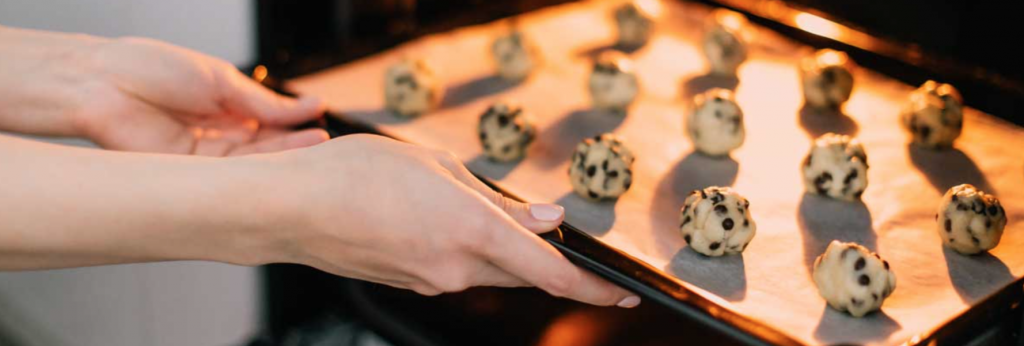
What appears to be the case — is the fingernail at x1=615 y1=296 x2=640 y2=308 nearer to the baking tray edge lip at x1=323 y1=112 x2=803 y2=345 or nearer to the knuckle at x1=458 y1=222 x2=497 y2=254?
the baking tray edge lip at x1=323 y1=112 x2=803 y2=345

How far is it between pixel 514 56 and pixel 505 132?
24cm

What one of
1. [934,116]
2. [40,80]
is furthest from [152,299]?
[934,116]

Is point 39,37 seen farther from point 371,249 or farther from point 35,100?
point 371,249

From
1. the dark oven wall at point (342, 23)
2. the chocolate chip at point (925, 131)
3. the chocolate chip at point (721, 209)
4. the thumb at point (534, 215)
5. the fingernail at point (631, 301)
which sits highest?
the thumb at point (534, 215)

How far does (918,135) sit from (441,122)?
0.57 m

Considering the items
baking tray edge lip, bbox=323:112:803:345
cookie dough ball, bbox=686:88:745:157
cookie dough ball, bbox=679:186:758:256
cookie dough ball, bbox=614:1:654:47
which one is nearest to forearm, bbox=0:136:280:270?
baking tray edge lip, bbox=323:112:803:345

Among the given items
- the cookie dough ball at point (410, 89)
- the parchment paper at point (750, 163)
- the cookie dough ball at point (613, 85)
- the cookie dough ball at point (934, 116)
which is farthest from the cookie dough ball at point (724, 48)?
the cookie dough ball at point (410, 89)

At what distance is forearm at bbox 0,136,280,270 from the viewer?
789 millimetres

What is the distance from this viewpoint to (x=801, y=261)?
95 centimetres

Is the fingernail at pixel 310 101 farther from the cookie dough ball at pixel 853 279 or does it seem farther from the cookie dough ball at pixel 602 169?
the cookie dough ball at pixel 853 279

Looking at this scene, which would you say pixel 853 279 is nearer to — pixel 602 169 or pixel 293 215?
pixel 602 169

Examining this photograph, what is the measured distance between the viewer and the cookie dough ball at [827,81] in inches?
47.6

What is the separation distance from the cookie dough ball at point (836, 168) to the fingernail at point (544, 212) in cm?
33

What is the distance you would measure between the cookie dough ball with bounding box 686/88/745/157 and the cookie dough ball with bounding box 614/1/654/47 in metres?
0.28
